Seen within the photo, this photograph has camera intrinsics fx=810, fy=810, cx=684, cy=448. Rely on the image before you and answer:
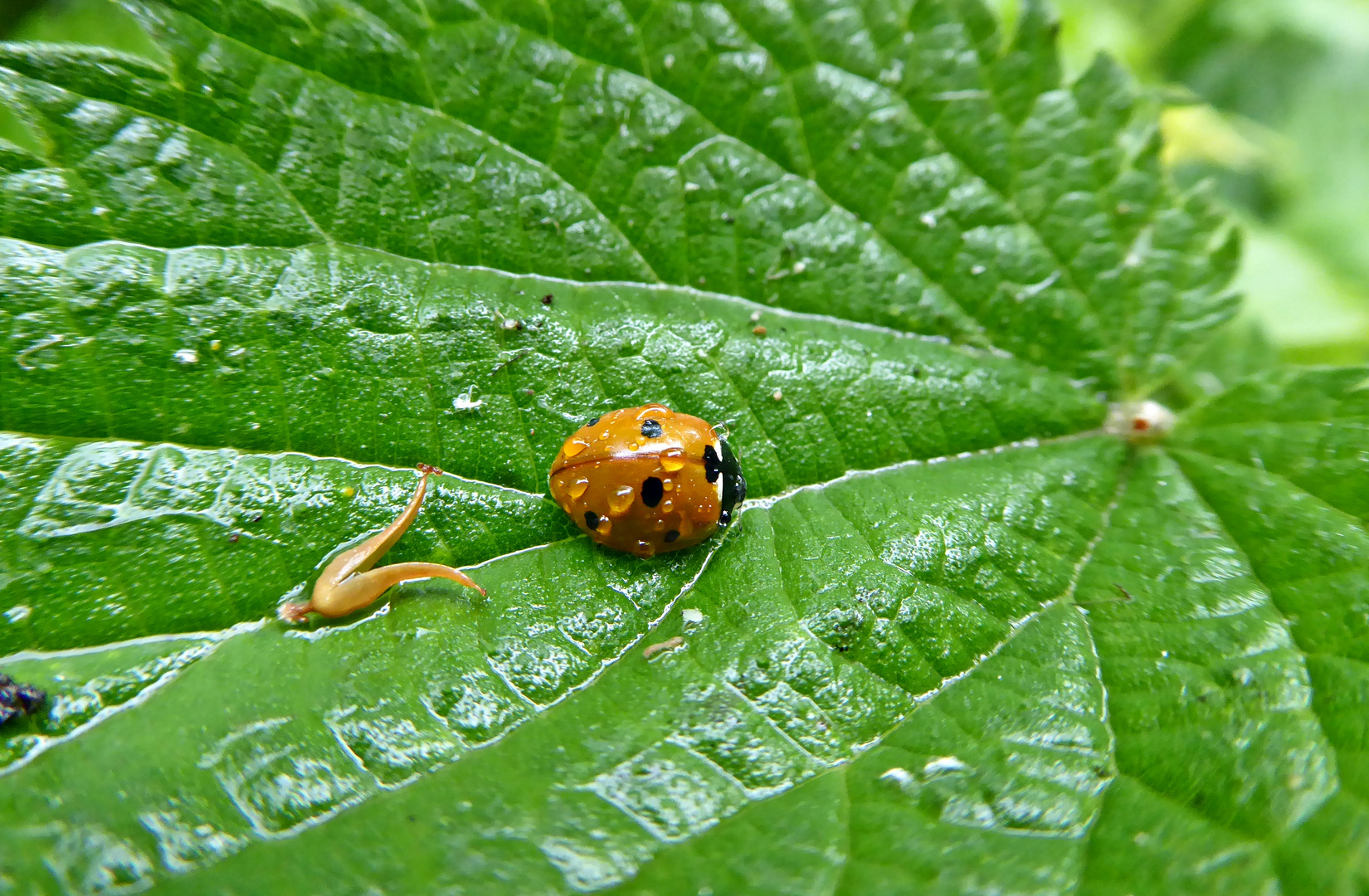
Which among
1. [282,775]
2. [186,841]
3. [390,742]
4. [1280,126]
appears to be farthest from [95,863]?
[1280,126]

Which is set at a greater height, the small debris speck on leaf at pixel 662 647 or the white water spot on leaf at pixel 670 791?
the small debris speck on leaf at pixel 662 647

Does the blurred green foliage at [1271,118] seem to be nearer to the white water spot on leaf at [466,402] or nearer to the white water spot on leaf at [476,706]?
the white water spot on leaf at [466,402]

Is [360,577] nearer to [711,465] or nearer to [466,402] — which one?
[466,402]

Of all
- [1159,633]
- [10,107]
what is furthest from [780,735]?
[10,107]

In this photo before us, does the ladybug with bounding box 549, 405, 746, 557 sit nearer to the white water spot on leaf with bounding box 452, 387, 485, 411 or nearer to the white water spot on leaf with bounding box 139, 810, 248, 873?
the white water spot on leaf with bounding box 452, 387, 485, 411

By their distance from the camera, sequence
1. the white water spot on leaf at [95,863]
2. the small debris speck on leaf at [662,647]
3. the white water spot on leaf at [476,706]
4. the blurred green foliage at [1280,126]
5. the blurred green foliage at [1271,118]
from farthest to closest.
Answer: the blurred green foliage at [1280,126] → the blurred green foliage at [1271,118] → the small debris speck on leaf at [662,647] → the white water spot on leaf at [476,706] → the white water spot on leaf at [95,863]

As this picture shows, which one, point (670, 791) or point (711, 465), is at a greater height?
point (711, 465)

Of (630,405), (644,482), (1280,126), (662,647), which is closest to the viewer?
(662,647)

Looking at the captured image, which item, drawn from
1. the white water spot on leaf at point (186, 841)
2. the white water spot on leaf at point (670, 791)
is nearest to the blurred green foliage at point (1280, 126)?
the white water spot on leaf at point (670, 791)
